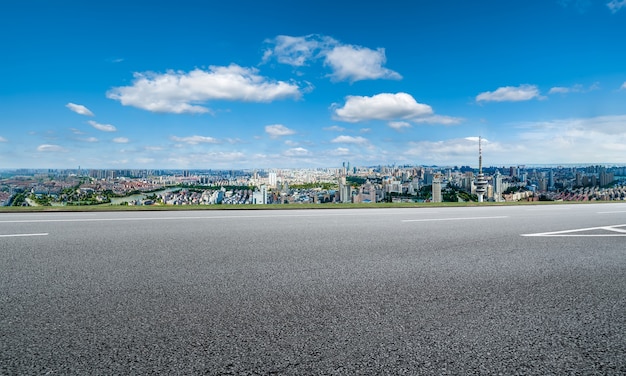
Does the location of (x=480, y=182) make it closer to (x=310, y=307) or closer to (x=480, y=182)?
(x=480, y=182)

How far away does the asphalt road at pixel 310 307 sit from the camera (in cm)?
216

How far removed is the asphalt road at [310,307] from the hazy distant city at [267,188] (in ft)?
28.3

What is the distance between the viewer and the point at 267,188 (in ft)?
55.0

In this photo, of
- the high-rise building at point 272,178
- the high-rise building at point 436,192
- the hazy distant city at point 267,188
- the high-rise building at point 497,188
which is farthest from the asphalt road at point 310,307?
the high-rise building at point 272,178

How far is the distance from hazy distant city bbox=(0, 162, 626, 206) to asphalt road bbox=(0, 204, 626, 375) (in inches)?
339

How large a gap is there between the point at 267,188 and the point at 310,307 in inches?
550

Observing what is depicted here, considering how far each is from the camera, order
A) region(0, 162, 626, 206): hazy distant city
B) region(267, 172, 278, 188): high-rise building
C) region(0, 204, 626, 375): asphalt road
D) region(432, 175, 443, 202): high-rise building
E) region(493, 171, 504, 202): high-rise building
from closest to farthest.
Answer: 1. region(0, 204, 626, 375): asphalt road
2. region(0, 162, 626, 206): hazy distant city
3. region(432, 175, 443, 202): high-rise building
4. region(493, 171, 504, 202): high-rise building
5. region(267, 172, 278, 188): high-rise building

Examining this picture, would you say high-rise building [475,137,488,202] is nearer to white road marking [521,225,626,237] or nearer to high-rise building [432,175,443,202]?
high-rise building [432,175,443,202]

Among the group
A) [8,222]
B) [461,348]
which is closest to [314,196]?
[8,222]

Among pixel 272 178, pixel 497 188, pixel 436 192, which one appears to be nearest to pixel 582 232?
pixel 436 192

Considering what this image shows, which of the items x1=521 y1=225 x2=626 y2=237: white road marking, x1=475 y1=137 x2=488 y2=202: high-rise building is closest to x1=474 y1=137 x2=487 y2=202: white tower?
x1=475 y1=137 x2=488 y2=202: high-rise building

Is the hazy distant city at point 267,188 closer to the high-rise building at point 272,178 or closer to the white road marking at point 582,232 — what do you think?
the high-rise building at point 272,178

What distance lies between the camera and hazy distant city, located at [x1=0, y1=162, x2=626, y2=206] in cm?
1356

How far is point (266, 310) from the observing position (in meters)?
2.95
